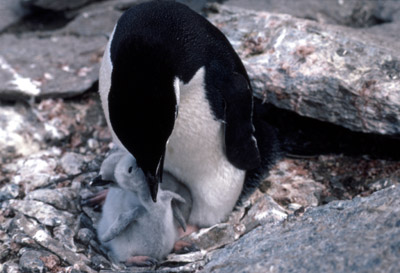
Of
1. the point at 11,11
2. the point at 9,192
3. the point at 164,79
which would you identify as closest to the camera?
the point at 164,79

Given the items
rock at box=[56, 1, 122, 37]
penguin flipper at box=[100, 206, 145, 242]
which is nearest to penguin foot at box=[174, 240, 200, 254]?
penguin flipper at box=[100, 206, 145, 242]

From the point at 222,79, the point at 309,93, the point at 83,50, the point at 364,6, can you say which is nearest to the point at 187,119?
the point at 222,79

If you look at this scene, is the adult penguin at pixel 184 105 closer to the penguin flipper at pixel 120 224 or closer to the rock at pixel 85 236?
the penguin flipper at pixel 120 224

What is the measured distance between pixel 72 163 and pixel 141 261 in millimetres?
780

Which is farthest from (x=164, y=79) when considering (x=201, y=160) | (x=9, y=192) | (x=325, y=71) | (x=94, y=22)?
(x=94, y=22)

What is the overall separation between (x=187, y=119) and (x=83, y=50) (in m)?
1.52

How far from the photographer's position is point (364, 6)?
363 cm

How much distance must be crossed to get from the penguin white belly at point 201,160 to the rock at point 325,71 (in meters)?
0.46

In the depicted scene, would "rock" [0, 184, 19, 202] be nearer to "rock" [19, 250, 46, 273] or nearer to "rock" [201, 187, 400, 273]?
"rock" [19, 250, 46, 273]

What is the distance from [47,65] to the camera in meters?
3.24

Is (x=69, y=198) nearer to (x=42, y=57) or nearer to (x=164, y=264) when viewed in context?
(x=164, y=264)

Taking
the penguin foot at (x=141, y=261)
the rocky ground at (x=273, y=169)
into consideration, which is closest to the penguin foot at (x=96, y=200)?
the rocky ground at (x=273, y=169)

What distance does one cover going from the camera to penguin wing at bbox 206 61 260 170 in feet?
6.91

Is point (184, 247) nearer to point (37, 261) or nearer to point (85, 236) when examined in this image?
point (85, 236)
